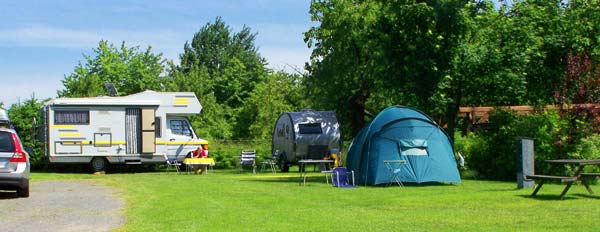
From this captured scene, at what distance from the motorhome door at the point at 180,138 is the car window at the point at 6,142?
43.2 ft

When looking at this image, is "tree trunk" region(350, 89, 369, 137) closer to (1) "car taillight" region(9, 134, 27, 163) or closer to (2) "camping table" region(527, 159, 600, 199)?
(2) "camping table" region(527, 159, 600, 199)

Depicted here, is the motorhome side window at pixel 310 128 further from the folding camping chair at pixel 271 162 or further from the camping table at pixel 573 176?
the camping table at pixel 573 176

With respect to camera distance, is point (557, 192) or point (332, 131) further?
point (332, 131)

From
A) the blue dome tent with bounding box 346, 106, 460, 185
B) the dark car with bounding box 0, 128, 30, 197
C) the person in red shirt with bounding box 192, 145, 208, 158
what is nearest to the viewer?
the dark car with bounding box 0, 128, 30, 197

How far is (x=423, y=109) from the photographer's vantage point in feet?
75.0

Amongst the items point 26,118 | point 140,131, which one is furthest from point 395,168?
point 26,118

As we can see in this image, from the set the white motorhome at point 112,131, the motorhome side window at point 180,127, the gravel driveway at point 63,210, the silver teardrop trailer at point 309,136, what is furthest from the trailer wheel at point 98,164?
the gravel driveway at point 63,210

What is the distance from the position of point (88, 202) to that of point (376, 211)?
18.7 feet

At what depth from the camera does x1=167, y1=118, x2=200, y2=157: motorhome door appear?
28984 millimetres

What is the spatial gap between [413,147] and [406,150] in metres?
0.20

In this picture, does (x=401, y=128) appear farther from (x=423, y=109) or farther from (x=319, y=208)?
(x=319, y=208)

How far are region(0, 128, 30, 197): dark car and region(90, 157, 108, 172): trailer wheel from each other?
39.7 ft

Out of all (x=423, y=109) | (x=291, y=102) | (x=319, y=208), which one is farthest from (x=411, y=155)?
(x=291, y=102)

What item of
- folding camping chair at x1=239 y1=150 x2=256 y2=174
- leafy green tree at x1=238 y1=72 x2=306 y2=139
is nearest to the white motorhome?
folding camping chair at x1=239 y1=150 x2=256 y2=174
